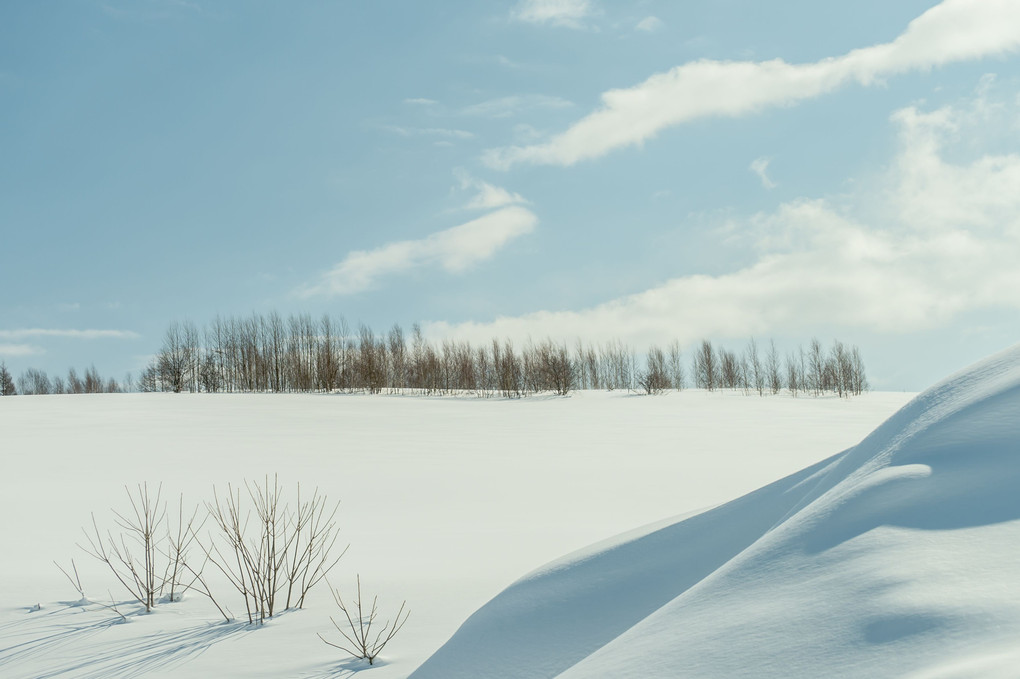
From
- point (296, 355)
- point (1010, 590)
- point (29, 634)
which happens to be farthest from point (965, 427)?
point (296, 355)

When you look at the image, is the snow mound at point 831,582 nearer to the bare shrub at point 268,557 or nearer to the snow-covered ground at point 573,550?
the snow-covered ground at point 573,550

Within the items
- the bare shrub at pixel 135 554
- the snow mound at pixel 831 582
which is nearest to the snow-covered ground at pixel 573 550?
the snow mound at pixel 831 582

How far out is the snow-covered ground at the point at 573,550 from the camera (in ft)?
5.44

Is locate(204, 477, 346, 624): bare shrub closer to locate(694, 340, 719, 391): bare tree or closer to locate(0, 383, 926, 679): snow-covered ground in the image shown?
locate(0, 383, 926, 679): snow-covered ground

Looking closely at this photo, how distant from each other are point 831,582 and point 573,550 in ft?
17.9

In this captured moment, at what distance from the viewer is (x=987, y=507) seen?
187cm

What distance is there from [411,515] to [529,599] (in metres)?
6.64

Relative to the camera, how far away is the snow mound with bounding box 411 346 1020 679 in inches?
58.3

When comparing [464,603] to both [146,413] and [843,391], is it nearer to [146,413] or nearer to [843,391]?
[146,413]

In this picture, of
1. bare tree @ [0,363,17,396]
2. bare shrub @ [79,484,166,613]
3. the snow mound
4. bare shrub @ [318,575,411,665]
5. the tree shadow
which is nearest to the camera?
the snow mound

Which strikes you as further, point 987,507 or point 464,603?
point 464,603

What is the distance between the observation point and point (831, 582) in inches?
69.3

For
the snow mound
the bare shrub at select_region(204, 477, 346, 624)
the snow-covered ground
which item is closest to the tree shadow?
Result: the snow-covered ground

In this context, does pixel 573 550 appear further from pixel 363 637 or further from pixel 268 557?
pixel 363 637
